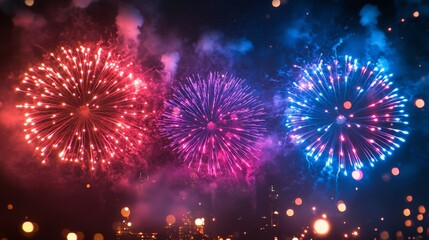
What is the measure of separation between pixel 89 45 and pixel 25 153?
5.63 meters

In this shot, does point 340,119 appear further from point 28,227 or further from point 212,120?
point 28,227

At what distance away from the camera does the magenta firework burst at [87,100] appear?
1152cm

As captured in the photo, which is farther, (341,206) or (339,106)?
(341,206)

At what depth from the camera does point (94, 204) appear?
49.6 ft

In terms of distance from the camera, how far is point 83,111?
468 inches

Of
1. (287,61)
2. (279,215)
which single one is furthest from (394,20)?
(279,215)

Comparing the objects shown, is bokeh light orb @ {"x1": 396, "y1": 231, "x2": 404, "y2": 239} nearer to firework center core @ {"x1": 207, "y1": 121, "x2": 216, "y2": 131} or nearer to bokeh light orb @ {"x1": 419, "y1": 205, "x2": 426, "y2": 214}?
bokeh light orb @ {"x1": 419, "y1": 205, "x2": 426, "y2": 214}

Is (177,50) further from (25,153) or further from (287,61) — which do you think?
(25,153)

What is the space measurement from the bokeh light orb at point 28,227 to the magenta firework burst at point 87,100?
13.0ft

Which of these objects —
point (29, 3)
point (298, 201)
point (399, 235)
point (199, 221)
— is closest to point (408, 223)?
point (399, 235)

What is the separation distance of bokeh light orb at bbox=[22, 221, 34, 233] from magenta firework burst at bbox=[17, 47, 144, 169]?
3.95m

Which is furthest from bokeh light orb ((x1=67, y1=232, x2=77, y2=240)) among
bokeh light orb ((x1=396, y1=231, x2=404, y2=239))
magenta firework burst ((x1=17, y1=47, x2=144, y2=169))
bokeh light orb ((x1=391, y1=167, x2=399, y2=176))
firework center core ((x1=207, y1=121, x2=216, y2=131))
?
bokeh light orb ((x1=396, y1=231, x2=404, y2=239))

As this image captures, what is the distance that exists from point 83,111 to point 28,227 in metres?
5.97

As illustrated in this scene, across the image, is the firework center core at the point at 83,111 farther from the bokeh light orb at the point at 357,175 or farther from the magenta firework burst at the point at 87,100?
the bokeh light orb at the point at 357,175
